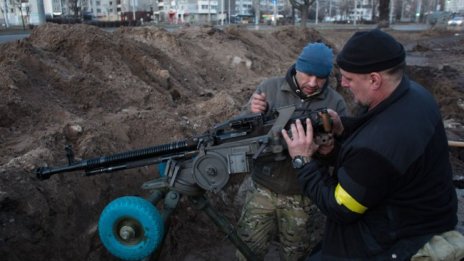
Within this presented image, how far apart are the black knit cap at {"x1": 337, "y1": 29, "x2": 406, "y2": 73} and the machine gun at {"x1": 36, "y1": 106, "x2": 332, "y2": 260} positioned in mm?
486

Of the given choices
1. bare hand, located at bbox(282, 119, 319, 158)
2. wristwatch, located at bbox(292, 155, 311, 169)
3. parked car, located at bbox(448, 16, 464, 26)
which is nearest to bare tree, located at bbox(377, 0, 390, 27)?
parked car, located at bbox(448, 16, 464, 26)

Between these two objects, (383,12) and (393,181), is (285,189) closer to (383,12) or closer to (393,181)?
(393,181)

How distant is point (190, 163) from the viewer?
2.53m

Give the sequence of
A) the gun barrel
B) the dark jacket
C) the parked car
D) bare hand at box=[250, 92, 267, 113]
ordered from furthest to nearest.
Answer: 1. the parked car
2. bare hand at box=[250, 92, 267, 113]
3. the gun barrel
4. the dark jacket

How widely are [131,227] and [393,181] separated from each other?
4.99ft

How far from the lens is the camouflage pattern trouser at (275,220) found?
309 cm

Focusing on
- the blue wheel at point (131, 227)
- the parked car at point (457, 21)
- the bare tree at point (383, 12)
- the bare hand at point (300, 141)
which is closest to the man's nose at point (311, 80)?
the bare hand at point (300, 141)

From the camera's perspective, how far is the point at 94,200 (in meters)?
4.46

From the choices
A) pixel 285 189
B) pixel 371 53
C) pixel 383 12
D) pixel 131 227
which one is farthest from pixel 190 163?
pixel 383 12

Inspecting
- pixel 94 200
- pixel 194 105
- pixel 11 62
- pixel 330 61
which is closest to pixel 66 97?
pixel 11 62

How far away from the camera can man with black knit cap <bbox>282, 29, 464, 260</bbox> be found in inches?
74.5

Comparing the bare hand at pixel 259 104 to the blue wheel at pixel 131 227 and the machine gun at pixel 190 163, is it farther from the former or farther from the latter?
the blue wheel at pixel 131 227

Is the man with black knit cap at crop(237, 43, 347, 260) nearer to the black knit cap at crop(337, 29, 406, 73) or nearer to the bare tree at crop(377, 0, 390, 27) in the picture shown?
the black knit cap at crop(337, 29, 406, 73)

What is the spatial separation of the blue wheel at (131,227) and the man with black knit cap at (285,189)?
0.84 metres
